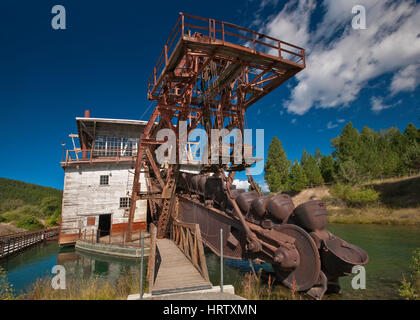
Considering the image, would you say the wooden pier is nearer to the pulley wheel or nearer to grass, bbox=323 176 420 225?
the pulley wheel

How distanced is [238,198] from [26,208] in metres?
36.3

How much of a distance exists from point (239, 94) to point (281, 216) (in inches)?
225

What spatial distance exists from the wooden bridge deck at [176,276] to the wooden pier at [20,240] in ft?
45.2

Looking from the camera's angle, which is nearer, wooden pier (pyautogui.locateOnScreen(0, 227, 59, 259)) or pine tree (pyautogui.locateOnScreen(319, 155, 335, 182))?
wooden pier (pyautogui.locateOnScreen(0, 227, 59, 259))

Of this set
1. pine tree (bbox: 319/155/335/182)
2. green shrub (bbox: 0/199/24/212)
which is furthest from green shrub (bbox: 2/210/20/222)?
pine tree (bbox: 319/155/335/182)

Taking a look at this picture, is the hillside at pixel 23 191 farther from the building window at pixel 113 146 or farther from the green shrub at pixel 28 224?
the building window at pixel 113 146

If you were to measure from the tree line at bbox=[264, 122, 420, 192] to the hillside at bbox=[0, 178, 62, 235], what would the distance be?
37.9 m

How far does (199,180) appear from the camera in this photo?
10.1 m

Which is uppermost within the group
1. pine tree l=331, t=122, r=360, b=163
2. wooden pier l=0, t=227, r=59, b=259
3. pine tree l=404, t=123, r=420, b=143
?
pine tree l=404, t=123, r=420, b=143

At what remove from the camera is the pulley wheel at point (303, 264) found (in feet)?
17.7

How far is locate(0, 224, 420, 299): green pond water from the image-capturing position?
7363 mm

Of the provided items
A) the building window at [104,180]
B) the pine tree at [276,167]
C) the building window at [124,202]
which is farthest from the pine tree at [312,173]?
the building window at [104,180]
